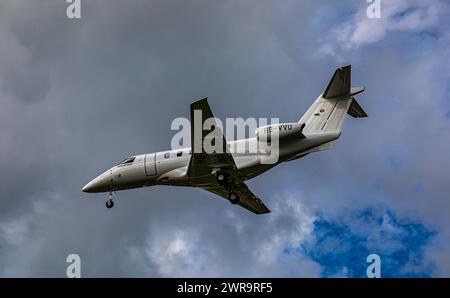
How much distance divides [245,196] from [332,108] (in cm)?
961

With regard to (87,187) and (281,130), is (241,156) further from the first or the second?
(87,187)

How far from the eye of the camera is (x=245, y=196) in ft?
156

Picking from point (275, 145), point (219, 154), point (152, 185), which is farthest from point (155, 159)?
point (275, 145)

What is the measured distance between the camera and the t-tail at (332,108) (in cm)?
4141

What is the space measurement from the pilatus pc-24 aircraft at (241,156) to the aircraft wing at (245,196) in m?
0.29

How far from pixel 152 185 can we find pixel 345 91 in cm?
1384

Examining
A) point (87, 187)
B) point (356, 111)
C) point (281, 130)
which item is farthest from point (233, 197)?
point (87, 187)

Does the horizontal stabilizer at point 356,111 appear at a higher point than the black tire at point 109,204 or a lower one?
higher

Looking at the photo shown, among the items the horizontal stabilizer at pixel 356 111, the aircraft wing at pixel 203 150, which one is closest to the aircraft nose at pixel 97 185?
the aircraft wing at pixel 203 150

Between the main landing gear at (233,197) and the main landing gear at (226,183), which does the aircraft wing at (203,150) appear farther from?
the main landing gear at (233,197)

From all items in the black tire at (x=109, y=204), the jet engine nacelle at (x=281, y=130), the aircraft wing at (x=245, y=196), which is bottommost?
the black tire at (x=109, y=204)

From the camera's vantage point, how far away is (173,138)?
43.6 meters
